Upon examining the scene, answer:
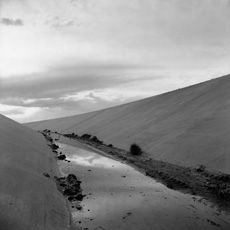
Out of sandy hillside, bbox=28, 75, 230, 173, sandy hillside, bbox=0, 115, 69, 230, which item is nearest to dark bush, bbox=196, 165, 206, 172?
sandy hillside, bbox=28, 75, 230, 173

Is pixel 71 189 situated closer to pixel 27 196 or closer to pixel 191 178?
pixel 27 196

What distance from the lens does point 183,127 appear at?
13.1 meters

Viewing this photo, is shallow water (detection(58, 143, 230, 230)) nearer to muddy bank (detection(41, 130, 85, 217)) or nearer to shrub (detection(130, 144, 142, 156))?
muddy bank (detection(41, 130, 85, 217))

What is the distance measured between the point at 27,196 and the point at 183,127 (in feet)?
26.0

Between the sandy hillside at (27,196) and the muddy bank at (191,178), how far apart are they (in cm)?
246

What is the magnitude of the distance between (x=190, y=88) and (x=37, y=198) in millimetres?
15516

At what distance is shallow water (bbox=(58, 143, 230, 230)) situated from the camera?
5996mm

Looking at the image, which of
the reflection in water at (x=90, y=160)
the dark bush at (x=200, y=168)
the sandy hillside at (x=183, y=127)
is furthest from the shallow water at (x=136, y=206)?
the sandy hillside at (x=183, y=127)

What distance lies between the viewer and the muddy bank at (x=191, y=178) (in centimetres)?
747

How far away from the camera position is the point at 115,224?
591 centimetres

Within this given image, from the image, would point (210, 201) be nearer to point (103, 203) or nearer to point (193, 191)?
point (193, 191)

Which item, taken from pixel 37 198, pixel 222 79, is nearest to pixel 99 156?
pixel 37 198

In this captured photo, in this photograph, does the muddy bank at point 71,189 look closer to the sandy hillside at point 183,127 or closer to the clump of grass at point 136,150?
the sandy hillside at point 183,127

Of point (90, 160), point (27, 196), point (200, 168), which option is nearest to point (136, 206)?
point (27, 196)
